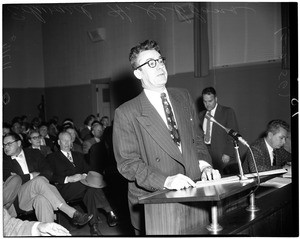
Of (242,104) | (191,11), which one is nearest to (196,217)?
(242,104)

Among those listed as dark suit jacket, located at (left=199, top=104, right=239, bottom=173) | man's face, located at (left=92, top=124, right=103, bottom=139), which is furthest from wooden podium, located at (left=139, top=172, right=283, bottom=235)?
man's face, located at (left=92, top=124, right=103, bottom=139)

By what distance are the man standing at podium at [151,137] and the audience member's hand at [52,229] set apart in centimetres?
44

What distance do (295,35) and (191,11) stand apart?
14.3 feet

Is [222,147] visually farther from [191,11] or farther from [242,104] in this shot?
[191,11]

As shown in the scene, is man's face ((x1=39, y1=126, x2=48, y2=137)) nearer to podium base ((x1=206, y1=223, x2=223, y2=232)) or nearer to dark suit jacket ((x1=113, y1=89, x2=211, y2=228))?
dark suit jacket ((x1=113, y1=89, x2=211, y2=228))

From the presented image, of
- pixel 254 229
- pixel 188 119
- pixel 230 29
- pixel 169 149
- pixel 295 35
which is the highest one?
pixel 230 29

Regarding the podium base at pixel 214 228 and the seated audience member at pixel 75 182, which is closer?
the podium base at pixel 214 228

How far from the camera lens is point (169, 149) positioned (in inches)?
81.2

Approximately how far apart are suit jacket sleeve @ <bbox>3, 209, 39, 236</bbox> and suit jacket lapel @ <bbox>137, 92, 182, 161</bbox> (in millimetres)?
890

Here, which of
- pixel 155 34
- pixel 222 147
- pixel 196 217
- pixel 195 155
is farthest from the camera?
pixel 155 34

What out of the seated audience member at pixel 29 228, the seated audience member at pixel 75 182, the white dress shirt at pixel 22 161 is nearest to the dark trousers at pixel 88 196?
the seated audience member at pixel 75 182

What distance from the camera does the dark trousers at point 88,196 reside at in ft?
14.3

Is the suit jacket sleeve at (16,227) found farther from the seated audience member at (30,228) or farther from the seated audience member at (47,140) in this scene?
the seated audience member at (47,140)

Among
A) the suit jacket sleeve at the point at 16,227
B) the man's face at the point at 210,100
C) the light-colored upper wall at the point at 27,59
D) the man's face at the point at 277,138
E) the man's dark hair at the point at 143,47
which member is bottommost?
the suit jacket sleeve at the point at 16,227
